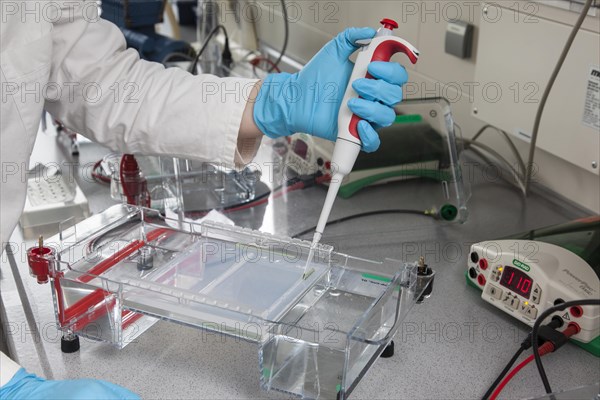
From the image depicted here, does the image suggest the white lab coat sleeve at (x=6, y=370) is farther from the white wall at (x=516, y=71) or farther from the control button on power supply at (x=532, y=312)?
the white wall at (x=516, y=71)

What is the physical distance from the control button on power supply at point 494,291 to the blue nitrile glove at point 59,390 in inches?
23.6

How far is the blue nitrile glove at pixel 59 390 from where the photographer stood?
77cm

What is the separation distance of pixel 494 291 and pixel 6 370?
733 mm

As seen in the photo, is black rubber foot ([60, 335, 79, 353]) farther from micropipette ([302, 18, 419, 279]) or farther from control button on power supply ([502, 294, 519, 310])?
control button on power supply ([502, 294, 519, 310])

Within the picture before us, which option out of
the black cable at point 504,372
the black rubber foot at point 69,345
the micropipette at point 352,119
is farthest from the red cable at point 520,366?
the black rubber foot at point 69,345

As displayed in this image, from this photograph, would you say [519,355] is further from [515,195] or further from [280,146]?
[280,146]

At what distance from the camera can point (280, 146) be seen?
164 cm

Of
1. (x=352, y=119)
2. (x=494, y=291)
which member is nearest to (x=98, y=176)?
(x=352, y=119)

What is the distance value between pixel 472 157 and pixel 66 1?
103cm

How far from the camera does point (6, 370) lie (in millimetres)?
835

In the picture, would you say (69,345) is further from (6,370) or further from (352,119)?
(352,119)

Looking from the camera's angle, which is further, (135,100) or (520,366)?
(135,100)

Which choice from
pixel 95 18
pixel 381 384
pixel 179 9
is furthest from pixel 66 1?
pixel 179 9

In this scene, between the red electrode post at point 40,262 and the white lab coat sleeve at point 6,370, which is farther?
the red electrode post at point 40,262
